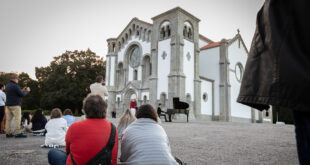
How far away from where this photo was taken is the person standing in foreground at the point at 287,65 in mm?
1315

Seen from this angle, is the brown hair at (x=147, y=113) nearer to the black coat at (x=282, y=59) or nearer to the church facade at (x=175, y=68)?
the black coat at (x=282, y=59)

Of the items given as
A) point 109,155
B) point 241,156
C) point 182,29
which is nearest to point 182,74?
point 182,29

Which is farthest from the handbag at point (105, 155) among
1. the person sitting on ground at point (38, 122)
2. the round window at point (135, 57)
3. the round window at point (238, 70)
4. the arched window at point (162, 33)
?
the round window at point (238, 70)

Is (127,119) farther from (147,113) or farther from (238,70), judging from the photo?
(238,70)

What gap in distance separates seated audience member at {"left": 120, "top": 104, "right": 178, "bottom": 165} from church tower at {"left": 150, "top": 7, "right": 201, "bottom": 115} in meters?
20.9

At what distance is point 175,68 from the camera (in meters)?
24.9

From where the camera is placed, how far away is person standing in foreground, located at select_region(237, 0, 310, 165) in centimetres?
132

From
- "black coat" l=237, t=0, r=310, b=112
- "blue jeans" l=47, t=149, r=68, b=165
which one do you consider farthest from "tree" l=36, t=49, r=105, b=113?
"black coat" l=237, t=0, r=310, b=112

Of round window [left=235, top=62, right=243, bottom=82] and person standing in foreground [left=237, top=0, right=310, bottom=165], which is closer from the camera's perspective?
person standing in foreground [left=237, top=0, right=310, bottom=165]

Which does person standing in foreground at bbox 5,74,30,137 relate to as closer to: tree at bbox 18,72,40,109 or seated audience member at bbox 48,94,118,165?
seated audience member at bbox 48,94,118,165

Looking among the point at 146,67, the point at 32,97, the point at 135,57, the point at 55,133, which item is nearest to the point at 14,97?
the point at 55,133

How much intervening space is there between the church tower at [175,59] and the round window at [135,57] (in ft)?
13.0

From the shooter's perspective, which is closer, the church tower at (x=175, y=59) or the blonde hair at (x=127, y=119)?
the blonde hair at (x=127, y=119)

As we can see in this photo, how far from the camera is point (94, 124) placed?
2.90 metres
